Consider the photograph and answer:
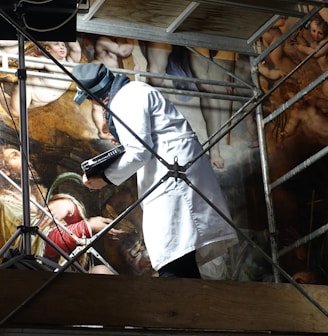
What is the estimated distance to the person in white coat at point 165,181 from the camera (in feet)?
15.2

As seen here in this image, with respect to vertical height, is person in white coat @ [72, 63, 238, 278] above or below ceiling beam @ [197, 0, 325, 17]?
below

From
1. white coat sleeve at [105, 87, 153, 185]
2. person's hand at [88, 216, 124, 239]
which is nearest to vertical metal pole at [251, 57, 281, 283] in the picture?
person's hand at [88, 216, 124, 239]

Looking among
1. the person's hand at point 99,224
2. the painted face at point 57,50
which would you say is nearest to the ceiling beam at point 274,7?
the painted face at point 57,50

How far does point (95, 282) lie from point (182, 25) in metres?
3.25

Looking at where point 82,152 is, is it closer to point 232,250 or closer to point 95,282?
point 232,250

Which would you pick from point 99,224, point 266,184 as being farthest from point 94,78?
point 266,184

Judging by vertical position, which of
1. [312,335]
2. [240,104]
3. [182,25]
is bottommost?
[312,335]

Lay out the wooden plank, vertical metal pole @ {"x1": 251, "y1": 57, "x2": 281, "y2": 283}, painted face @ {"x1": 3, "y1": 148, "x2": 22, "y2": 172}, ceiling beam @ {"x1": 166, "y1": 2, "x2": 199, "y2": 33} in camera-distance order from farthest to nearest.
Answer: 1. vertical metal pole @ {"x1": 251, "y1": 57, "x2": 281, "y2": 283}
2. ceiling beam @ {"x1": 166, "y1": 2, "x2": 199, "y2": 33}
3. painted face @ {"x1": 3, "y1": 148, "x2": 22, "y2": 172}
4. the wooden plank

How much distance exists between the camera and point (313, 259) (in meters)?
6.43

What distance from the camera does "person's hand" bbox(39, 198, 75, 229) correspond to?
231 inches

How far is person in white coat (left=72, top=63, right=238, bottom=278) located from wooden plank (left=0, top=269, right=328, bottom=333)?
0.77m

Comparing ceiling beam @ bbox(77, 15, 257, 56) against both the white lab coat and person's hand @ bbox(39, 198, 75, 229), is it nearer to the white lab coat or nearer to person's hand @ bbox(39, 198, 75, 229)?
person's hand @ bbox(39, 198, 75, 229)

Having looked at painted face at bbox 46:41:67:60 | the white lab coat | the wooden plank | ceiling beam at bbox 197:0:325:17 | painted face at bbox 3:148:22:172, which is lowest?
the wooden plank

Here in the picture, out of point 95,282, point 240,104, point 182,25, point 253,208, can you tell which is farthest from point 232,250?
point 95,282
